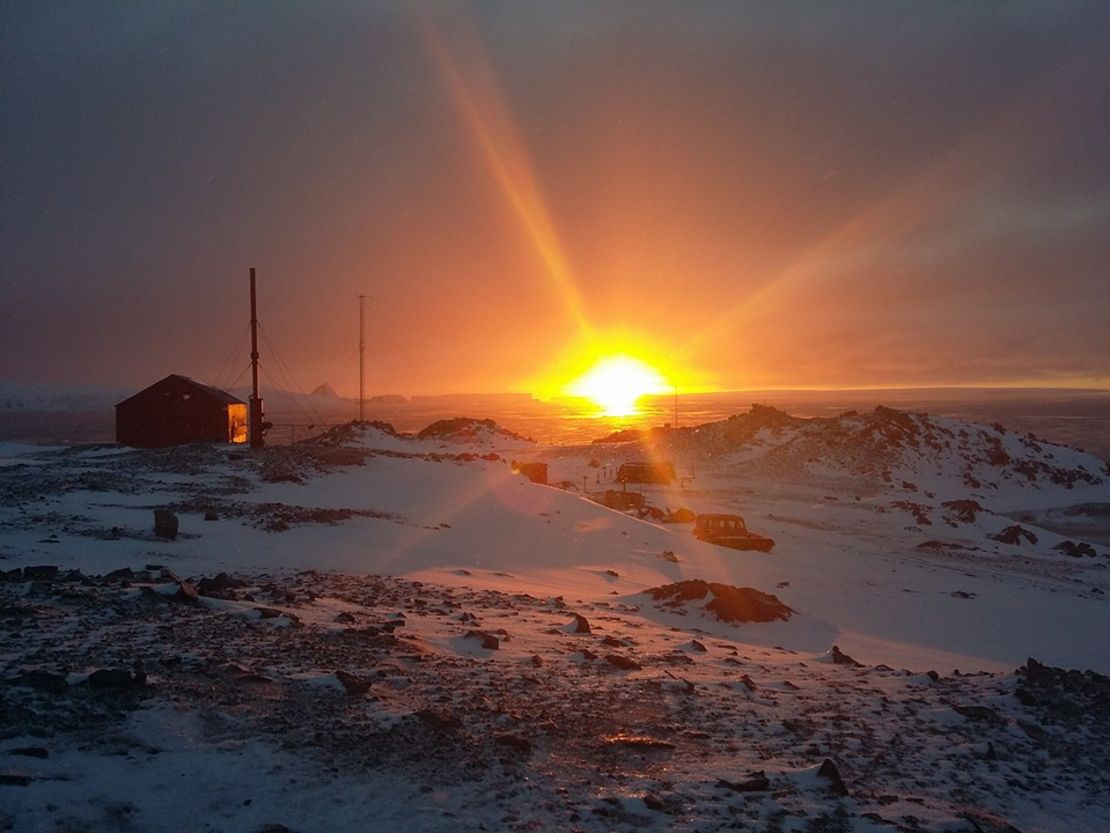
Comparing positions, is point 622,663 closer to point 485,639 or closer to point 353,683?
point 485,639

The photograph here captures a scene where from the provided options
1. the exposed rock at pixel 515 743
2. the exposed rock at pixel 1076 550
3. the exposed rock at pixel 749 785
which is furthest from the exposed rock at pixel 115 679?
the exposed rock at pixel 1076 550

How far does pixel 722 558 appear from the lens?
26.0 metres

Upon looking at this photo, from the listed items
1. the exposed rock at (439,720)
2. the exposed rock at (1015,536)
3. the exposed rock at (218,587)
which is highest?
the exposed rock at (218,587)

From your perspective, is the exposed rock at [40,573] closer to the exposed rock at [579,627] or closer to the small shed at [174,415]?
the exposed rock at [579,627]

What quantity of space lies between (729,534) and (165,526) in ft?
64.7

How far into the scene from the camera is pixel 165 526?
16188 millimetres

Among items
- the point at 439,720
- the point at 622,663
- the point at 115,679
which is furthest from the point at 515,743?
the point at 115,679

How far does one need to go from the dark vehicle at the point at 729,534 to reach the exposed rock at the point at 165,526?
1878 cm

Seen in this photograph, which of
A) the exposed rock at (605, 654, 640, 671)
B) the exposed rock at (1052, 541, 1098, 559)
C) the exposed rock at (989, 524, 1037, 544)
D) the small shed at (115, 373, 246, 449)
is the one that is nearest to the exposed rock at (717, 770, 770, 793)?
the exposed rock at (605, 654, 640, 671)

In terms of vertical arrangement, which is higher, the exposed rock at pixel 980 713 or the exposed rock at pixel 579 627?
the exposed rock at pixel 579 627

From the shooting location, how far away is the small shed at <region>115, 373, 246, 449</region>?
43.7 metres

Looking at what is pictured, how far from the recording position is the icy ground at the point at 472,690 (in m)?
5.71

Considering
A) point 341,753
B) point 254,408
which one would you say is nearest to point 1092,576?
point 341,753

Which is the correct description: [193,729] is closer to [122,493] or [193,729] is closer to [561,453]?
[122,493]
